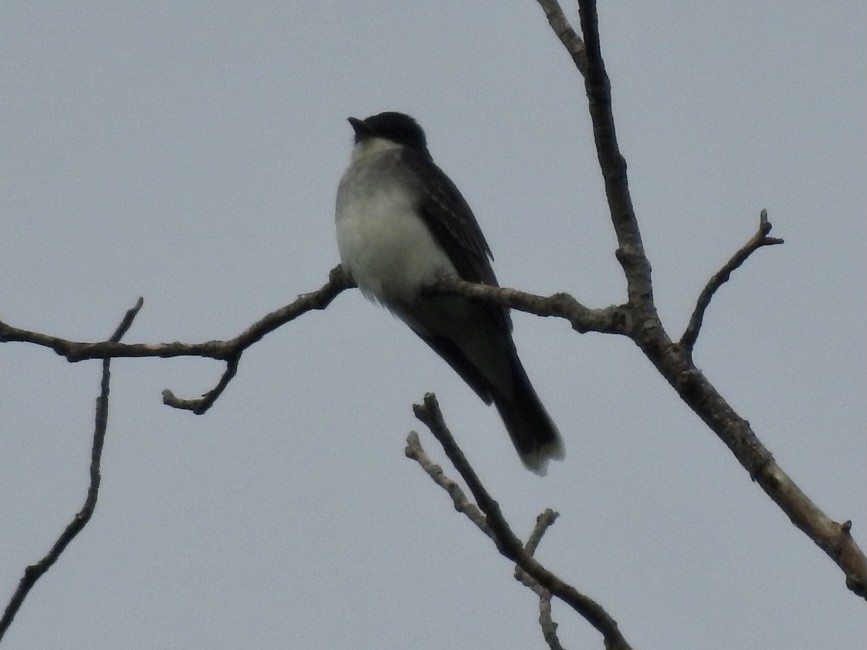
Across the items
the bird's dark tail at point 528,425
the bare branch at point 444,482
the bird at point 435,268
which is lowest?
the bare branch at point 444,482

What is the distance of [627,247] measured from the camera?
3.98 meters

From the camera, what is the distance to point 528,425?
8.19m

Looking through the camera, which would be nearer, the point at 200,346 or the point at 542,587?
the point at 542,587

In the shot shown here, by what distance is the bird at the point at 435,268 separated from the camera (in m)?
7.53

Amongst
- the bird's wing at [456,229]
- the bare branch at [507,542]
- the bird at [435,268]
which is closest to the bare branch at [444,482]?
the bare branch at [507,542]

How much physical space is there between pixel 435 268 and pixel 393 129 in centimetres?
220

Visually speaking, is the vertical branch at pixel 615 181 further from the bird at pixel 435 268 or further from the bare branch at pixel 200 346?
the bird at pixel 435 268

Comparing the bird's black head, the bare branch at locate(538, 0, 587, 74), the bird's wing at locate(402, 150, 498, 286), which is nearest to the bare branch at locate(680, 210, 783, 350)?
the bare branch at locate(538, 0, 587, 74)

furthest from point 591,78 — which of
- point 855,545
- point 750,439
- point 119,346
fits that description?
point 119,346

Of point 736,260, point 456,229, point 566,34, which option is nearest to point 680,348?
point 736,260

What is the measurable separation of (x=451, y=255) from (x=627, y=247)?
12.8 ft

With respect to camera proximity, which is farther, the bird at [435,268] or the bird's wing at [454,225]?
the bird's wing at [454,225]

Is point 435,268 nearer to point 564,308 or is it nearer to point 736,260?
point 564,308

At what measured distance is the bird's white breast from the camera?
7.48m
